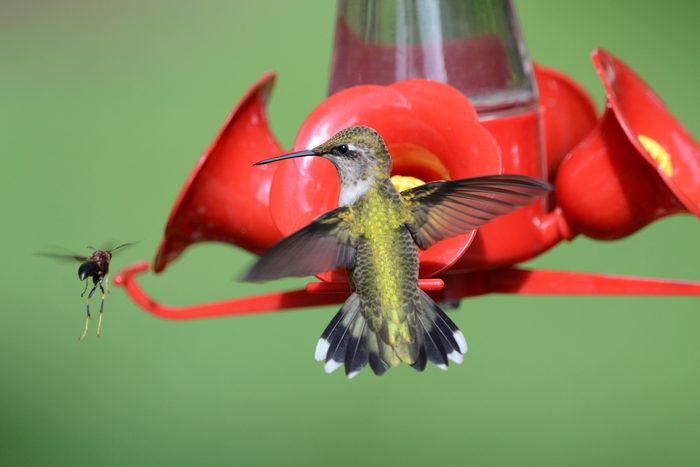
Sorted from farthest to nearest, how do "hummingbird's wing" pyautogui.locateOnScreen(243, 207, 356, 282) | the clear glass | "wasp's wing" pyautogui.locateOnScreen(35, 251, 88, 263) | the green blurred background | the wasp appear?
the green blurred background
the clear glass
the wasp
"wasp's wing" pyautogui.locateOnScreen(35, 251, 88, 263)
"hummingbird's wing" pyautogui.locateOnScreen(243, 207, 356, 282)

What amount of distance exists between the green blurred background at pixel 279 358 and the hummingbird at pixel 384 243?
10.3 feet

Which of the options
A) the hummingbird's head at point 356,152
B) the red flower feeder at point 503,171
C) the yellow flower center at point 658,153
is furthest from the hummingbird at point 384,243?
the yellow flower center at point 658,153

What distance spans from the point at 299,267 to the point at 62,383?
4.54 meters

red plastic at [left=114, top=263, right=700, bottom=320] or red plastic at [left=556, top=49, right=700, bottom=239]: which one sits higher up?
red plastic at [left=556, top=49, right=700, bottom=239]

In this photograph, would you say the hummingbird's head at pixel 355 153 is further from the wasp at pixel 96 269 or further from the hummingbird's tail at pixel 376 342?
the wasp at pixel 96 269

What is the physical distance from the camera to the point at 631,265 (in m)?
6.50

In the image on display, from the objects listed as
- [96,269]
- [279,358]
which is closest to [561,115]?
[96,269]

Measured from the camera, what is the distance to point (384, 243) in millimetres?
2416

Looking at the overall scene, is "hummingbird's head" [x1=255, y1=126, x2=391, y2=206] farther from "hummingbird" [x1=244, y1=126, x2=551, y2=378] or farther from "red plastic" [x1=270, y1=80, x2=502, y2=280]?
"red plastic" [x1=270, y1=80, x2=502, y2=280]

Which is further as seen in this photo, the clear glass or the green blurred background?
the green blurred background

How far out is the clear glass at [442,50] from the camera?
2.98 m

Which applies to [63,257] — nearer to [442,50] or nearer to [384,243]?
[384,243]

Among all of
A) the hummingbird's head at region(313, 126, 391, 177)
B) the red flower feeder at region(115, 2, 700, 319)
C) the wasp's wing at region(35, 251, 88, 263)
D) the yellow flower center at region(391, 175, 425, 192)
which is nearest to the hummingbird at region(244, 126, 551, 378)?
the hummingbird's head at region(313, 126, 391, 177)

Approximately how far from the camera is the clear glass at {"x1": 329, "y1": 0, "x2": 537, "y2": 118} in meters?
2.98
